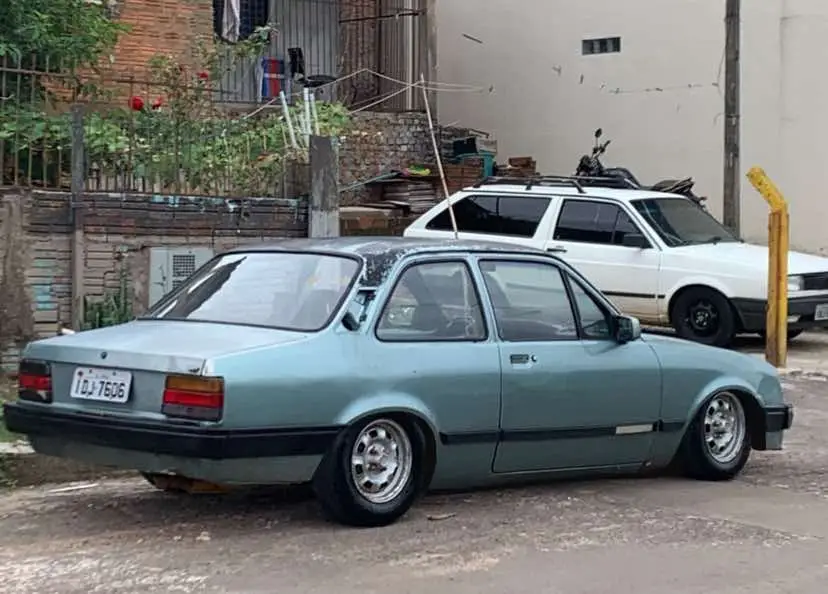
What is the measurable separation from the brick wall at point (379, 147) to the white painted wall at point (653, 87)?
3.26 m

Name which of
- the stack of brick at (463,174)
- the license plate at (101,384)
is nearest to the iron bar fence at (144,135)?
the stack of brick at (463,174)

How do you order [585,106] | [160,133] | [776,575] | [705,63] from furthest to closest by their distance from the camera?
1. [585,106]
2. [705,63]
3. [160,133]
4. [776,575]

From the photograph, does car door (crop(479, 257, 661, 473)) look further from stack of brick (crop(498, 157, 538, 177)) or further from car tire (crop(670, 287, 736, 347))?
stack of brick (crop(498, 157, 538, 177))

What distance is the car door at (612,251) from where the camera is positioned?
14477 mm

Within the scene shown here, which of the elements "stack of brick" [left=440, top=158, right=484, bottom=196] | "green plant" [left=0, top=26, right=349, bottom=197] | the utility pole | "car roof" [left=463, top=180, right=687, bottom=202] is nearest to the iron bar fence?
"green plant" [left=0, top=26, right=349, bottom=197]

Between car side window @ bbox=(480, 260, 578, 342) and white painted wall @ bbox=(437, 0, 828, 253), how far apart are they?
1187 centimetres

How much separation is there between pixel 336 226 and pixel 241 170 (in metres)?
0.97

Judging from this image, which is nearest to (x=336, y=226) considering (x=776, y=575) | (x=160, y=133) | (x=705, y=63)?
(x=160, y=133)

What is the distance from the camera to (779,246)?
12.8m

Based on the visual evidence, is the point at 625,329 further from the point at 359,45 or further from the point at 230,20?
the point at 359,45

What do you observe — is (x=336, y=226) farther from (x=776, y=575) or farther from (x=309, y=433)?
(x=776, y=575)

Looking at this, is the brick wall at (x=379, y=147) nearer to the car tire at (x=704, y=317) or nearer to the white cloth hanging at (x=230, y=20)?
the white cloth hanging at (x=230, y=20)

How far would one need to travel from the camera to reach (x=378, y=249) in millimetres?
7090

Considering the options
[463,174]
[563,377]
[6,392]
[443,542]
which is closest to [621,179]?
[463,174]
